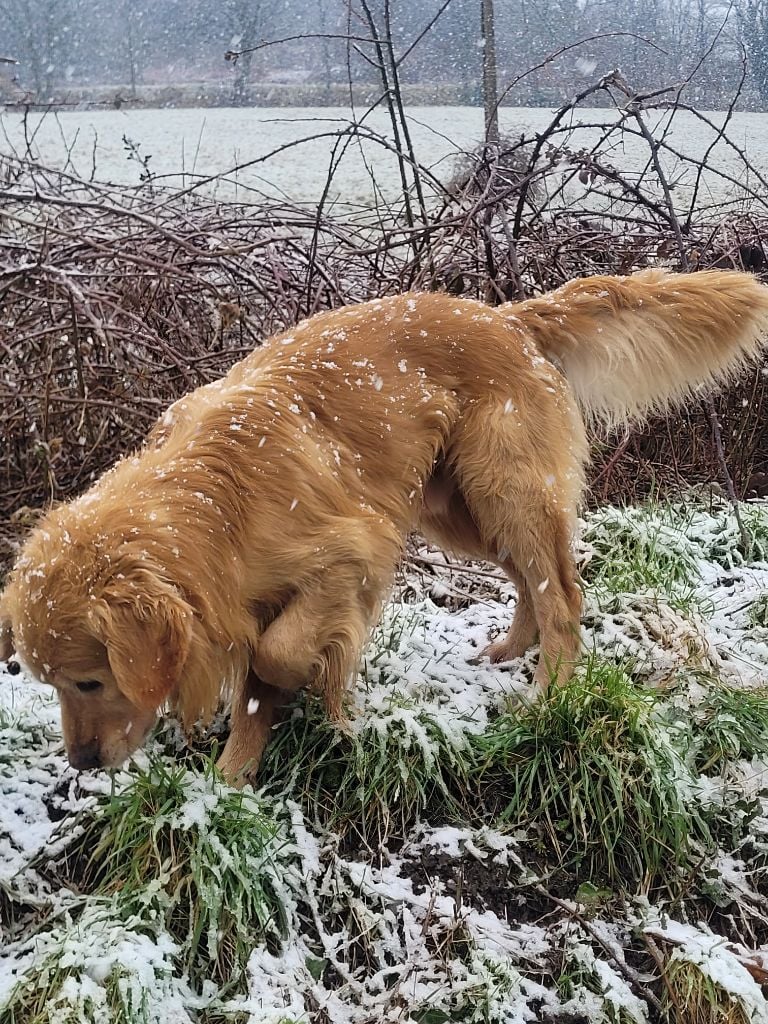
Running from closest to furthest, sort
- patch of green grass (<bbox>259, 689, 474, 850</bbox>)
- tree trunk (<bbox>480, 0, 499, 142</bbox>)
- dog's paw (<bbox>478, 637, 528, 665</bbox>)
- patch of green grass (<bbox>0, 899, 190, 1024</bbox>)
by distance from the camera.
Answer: patch of green grass (<bbox>0, 899, 190, 1024</bbox>) → patch of green grass (<bbox>259, 689, 474, 850</bbox>) → dog's paw (<bbox>478, 637, 528, 665</bbox>) → tree trunk (<bbox>480, 0, 499, 142</bbox>)

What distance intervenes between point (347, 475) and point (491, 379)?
2.38ft

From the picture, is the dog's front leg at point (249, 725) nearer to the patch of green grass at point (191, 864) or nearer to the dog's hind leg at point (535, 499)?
the patch of green grass at point (191, 864)

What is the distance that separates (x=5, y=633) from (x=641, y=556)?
3089 mm

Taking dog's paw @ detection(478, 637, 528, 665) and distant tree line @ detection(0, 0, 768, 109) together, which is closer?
dog's paw @ detection(478, 637, 528, 665)

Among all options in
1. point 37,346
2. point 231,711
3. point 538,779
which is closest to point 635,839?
point 538,779

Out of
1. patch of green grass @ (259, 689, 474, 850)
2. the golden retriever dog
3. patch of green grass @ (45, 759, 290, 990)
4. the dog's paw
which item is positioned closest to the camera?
the golden retriever dog

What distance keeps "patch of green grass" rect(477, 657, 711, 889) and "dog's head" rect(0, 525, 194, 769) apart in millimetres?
1304

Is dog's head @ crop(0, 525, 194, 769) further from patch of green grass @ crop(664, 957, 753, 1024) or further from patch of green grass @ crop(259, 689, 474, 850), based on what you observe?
patch of green grass @ crop(664, 957, 753, 1024)

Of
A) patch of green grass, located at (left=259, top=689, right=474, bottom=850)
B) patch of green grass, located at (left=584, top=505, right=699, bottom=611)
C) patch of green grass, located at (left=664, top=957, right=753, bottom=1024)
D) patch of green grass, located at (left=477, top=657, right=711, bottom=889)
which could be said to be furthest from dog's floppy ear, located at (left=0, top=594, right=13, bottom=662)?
patch of green grass, located at (left=584, top=505, right=699, bottom=611)

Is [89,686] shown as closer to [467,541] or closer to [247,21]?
[467,541]

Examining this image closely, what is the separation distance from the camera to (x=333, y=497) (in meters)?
2.88

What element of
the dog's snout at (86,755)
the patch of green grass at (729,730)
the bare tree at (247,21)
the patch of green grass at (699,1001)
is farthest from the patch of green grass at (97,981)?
the bare tree at (247,21)

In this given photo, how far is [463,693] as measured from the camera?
3.43m

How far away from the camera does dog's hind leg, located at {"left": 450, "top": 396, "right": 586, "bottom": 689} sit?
3.24 metres
